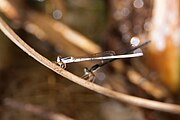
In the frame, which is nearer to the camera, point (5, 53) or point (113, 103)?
point (113, 103)

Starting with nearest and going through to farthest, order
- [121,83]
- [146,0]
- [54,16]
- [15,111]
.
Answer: [15,111]
[121,83]
[146,0]
[54,16]

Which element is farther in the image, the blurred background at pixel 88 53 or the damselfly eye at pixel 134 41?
the damselfly eye at pixel 134 41

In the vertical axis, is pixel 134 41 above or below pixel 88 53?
above

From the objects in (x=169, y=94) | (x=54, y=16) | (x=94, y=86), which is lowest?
(x=94, y=86)

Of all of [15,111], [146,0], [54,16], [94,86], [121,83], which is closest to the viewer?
[94,86]

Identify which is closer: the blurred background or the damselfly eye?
the blurred background

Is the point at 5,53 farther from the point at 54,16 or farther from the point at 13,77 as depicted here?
the point at 54,16

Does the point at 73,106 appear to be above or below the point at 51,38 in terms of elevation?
below

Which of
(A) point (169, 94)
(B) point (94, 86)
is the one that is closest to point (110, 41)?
(A) point (169, 94)
